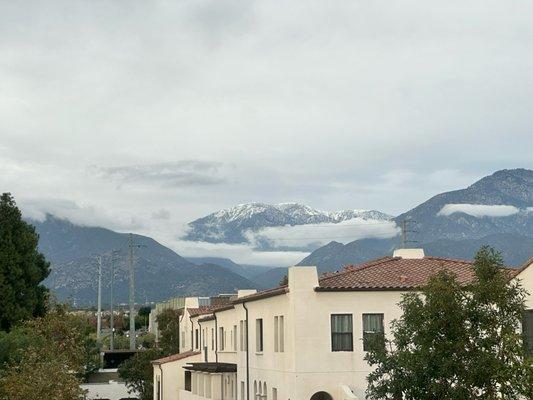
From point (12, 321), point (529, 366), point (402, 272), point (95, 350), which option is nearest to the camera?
point (529, 366)

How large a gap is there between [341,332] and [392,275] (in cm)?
400

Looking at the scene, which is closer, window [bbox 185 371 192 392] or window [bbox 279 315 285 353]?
window [bbox 279 315 285 353]

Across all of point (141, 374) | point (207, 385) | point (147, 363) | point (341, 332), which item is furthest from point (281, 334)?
point (147, 363)

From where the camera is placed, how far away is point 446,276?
2661 centimetres

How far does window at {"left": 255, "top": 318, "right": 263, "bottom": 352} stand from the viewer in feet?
163

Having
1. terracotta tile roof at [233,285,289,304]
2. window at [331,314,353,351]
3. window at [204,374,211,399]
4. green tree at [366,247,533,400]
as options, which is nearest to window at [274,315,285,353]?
terracotta tile roof at [233,285,289,304]

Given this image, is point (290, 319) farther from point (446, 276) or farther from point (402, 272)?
point (446, 276)

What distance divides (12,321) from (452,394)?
4677 cm

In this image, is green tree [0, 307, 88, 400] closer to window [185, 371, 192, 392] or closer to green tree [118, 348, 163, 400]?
window [185, 371, 192, 392]

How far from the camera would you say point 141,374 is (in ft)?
277

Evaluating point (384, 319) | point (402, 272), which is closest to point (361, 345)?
point (384, 319)

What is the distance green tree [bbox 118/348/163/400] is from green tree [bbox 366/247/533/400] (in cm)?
6064

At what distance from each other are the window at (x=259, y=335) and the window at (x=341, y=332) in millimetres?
7198

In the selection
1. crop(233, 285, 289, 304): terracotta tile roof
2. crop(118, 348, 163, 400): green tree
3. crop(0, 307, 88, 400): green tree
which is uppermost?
crop(233, 285, 289, 304): terracotta tile roof
